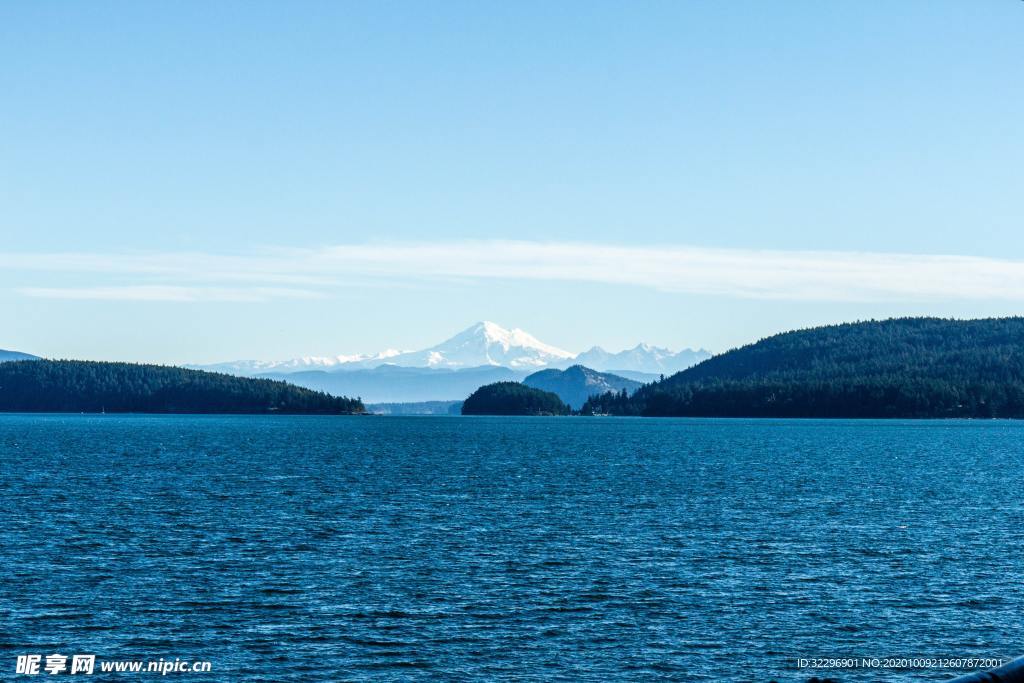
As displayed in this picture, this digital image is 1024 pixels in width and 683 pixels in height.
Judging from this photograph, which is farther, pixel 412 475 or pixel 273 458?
pixel 273 458

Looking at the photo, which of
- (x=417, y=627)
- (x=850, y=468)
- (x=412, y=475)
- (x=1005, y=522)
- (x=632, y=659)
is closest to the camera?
(x=632, y=659)

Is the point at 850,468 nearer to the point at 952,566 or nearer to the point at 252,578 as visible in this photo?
A: the point at 952,566

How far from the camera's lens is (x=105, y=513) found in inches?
3593

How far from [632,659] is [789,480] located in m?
87.3

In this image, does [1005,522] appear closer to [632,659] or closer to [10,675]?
[632,659]

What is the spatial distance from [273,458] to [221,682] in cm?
13616

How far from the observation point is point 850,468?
15400 centimetres

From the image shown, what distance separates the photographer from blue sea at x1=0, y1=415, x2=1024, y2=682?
4662 cm

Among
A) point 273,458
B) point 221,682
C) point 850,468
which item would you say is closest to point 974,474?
point 850,468

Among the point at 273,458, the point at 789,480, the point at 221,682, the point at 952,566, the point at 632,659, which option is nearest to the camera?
the point at 221,682

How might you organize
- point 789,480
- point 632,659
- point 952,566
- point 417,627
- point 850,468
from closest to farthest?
point 632,659, point 417,627, point 952,566, point 789,480, point 850,468

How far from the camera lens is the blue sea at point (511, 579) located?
1836 inches

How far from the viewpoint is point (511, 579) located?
2415 inches

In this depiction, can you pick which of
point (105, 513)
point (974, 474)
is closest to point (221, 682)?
point (105, 513)
